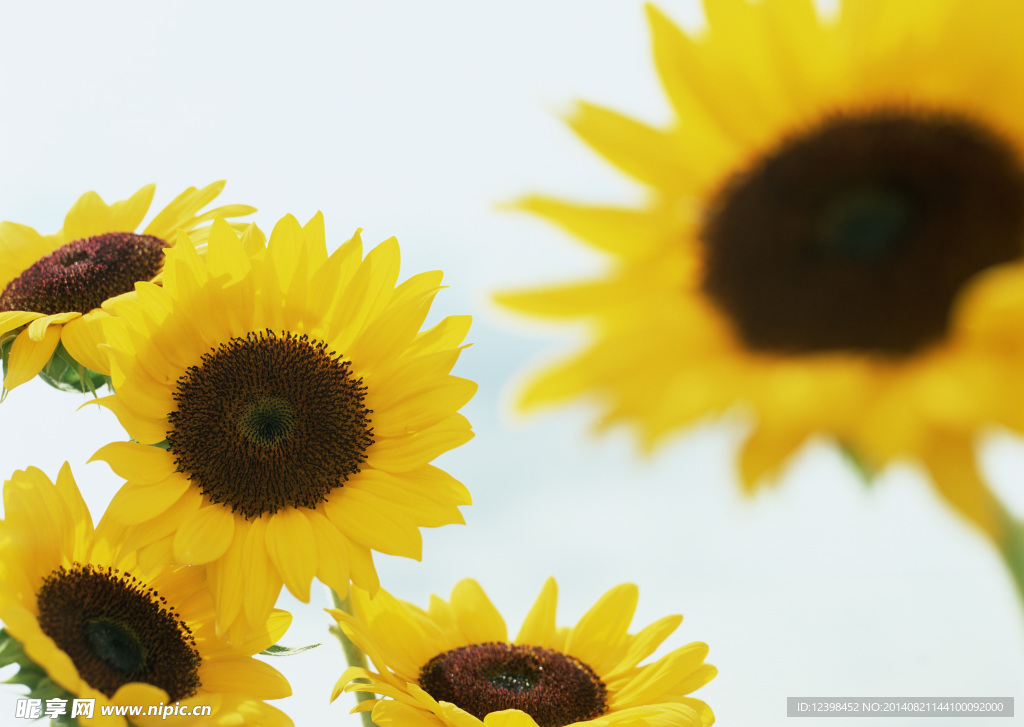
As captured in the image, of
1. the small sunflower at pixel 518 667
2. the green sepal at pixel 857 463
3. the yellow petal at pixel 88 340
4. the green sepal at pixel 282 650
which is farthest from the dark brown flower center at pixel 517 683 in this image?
the green sepal at pixel 857 463

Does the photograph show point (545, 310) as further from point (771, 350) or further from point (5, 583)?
point (5, 583)

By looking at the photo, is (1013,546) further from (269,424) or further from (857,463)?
(269,424)

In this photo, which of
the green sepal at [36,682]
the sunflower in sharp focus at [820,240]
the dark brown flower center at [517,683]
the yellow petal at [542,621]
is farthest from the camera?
the yellow petal at [542,621]

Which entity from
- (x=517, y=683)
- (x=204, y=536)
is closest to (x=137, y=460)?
(x=204, y=536)

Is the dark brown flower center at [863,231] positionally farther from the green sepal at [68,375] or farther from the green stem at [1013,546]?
the green sepal at [68,375]

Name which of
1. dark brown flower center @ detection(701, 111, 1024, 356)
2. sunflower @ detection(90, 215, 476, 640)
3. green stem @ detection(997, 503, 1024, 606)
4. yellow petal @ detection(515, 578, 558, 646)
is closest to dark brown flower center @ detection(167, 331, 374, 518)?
sunflower @ detection(90, 215, 476, 640)

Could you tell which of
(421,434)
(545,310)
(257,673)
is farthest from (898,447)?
(257,673)

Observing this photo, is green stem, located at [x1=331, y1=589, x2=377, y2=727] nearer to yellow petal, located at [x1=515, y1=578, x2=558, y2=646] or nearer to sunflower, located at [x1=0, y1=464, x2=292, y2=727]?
sunflower, located at [x1=0, y1=464, x2=292, y2=727]
